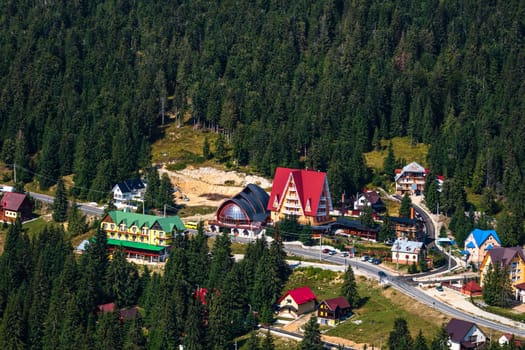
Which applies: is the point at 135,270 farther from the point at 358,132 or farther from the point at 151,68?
the point at 151,68

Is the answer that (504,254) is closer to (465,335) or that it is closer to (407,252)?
(407,252)

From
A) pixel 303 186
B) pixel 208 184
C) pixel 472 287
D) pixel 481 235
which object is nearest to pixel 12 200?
pixel 208 184

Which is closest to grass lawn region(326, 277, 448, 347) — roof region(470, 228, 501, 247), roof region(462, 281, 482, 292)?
roof region(462, 281, 482, 292)

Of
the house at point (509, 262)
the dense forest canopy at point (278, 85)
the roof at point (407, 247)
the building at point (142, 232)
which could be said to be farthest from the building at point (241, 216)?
the house at point (509, 262)

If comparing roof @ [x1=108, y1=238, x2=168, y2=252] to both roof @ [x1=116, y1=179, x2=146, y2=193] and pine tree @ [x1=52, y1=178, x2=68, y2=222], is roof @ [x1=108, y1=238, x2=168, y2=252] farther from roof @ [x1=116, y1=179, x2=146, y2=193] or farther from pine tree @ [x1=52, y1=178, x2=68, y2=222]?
roof @ [x1=116, y1=179, x2=146, y2=193]

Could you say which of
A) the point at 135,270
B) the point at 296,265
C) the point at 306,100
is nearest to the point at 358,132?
the point at 306,100

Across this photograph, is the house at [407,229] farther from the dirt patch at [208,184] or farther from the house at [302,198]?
the dirt patch at [208,184]
